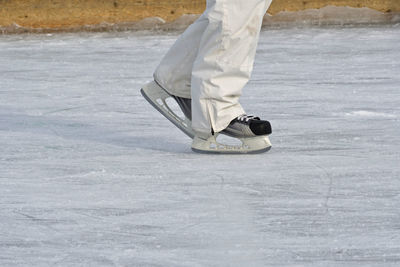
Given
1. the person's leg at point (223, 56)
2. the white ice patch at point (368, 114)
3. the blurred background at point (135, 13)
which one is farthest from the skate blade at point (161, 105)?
the blurred background at point (135, 13)

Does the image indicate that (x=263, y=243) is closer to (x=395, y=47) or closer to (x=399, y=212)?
(x=399, y=212)

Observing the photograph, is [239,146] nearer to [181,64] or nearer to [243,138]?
[243,138]

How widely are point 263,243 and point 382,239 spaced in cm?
21

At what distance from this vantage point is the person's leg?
7.23 feet

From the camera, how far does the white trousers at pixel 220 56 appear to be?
86.9 inches

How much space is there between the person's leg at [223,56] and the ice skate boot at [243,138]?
0.05 m

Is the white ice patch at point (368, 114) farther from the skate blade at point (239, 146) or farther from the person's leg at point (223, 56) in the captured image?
the person's leg at point (223, 56)

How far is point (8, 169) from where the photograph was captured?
87.7 inches

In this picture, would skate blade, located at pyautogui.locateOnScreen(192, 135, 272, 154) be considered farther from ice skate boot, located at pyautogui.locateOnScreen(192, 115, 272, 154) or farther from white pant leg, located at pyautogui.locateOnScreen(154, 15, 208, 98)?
white pant leg, located at pyautogui.locateOnScreen(154, 15, 208, 98)

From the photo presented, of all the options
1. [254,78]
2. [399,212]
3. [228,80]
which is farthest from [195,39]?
[254,78]

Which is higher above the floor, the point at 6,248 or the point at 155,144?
the point at 6,248

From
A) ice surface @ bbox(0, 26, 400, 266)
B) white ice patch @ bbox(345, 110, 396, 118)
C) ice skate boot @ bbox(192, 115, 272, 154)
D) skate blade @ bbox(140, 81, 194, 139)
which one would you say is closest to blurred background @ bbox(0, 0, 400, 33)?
ice surface @ bbox(0, 26, 400, 266)

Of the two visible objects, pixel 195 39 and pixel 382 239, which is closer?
pixel 382 239

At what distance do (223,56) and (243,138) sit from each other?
0.24 metres
